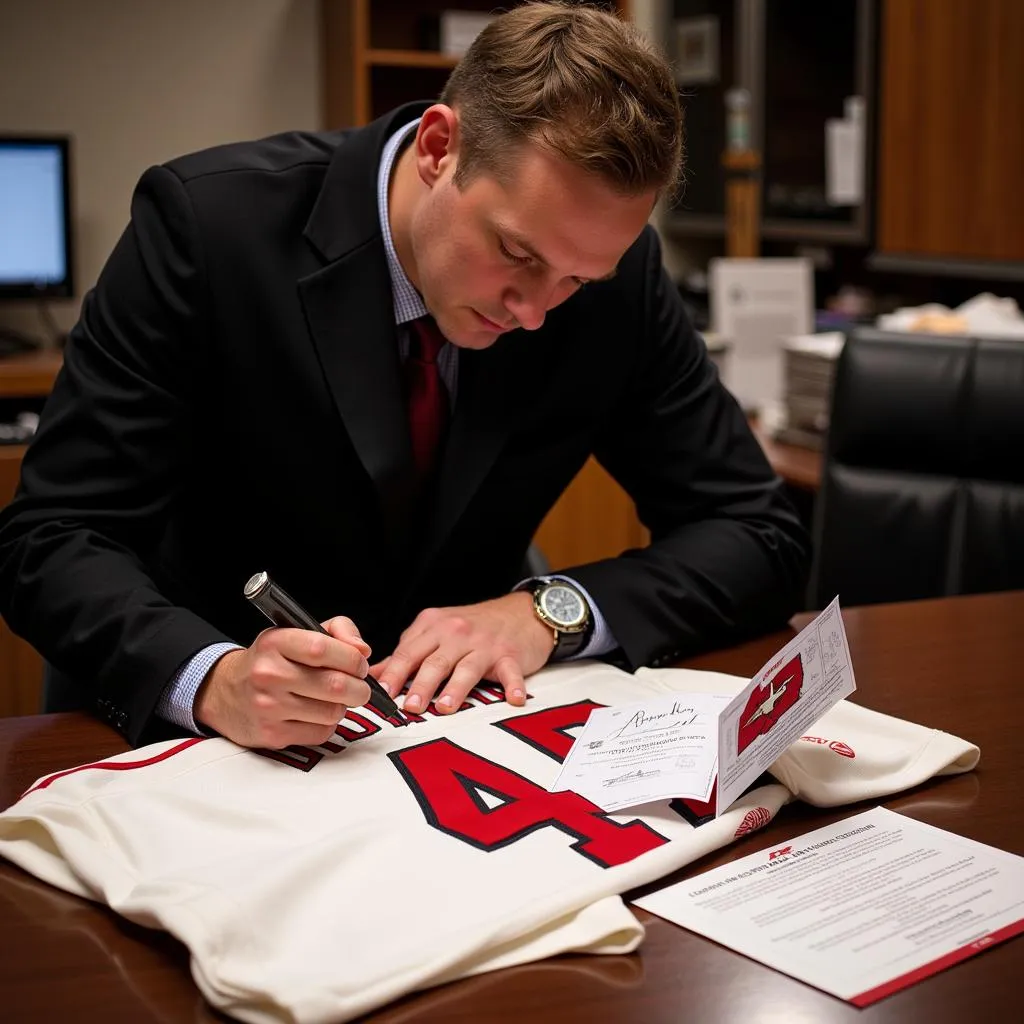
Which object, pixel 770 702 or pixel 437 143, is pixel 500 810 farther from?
pixel 437 143

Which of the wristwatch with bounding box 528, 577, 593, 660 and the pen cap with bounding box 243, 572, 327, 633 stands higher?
the pen cap with bounding box 243, 572, 327, 633

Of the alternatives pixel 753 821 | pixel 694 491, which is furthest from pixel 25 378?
pixel 753 821

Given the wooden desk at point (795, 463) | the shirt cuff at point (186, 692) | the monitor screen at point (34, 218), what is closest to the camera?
the shirt cuff at point (186, 692)

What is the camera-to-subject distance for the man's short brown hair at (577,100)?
1.15 metres

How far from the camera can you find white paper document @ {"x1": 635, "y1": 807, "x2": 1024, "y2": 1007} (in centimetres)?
74

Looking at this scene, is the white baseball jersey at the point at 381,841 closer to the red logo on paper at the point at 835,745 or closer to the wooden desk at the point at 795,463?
the red logo on paper at the point at 835,745

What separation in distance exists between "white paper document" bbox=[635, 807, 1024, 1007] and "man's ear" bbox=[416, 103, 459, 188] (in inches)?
28.8

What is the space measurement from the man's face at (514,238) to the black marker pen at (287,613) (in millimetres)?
392

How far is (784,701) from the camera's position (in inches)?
36.6

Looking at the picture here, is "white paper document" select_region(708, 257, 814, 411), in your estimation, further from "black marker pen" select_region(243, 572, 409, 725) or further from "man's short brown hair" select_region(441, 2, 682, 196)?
"black marker pen" select_region(243, 572, 409, 725)

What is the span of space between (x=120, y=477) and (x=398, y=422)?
288 mm

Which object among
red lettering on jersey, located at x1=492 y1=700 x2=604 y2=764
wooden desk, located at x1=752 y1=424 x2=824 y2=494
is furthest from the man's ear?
wooden desk, located at x1=752 y1=424 x2=824 y2=494

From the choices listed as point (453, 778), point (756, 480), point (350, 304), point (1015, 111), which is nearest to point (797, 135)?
point (1015, 111)

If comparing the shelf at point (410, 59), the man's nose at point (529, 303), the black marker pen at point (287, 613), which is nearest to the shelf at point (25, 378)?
the shelf at point (410, 59)
